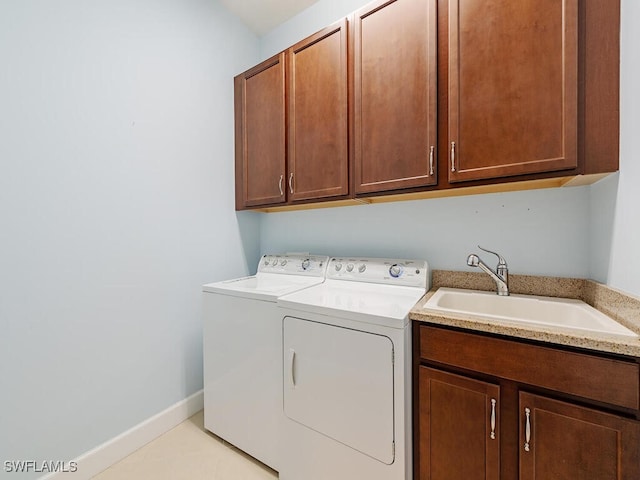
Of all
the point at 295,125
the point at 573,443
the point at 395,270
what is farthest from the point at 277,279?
the point at 573,443

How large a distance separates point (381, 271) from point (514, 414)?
Result: 86 cm

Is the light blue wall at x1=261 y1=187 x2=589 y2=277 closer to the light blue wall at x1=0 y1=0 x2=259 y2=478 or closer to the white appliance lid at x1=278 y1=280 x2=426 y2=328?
the white appliance lid at x1=278 y1=280 x2=426 y2=328

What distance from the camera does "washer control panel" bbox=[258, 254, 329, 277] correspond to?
190 centimetres

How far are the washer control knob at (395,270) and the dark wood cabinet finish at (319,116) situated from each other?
0.52 metres

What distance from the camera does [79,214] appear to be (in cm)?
138

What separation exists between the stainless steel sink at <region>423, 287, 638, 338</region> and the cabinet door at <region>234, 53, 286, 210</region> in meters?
1.20

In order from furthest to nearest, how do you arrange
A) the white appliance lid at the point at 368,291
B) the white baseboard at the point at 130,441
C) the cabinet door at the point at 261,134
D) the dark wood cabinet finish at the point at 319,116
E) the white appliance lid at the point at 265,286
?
the cabinet door at the point at 261,134
the dark wood cabinet finish at the point at 319,116
the white appliance lid at the point at 265,286
the white baseboard at the point at 130,441
the white appliance lid at the point at 368,291

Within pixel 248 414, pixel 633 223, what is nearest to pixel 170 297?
pixel 248 414

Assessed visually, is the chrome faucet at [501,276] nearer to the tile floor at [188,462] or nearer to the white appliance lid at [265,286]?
the white appliance lid at [265,286]

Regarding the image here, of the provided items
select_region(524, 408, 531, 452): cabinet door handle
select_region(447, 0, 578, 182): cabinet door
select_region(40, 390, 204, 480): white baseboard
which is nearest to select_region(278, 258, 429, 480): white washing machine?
select_region(524, 408, 531, 452): cabinet door handle

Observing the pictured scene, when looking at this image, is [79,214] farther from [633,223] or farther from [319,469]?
[633,223]

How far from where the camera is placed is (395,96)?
4.65 feet

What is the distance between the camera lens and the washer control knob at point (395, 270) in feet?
5.16

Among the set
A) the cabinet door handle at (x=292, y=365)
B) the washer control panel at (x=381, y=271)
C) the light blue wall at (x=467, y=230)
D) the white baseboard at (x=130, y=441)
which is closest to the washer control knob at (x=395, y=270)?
the washer control panel at (x=381, y=271)
